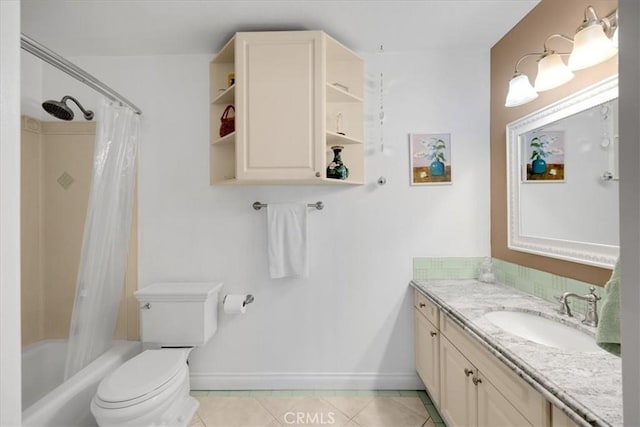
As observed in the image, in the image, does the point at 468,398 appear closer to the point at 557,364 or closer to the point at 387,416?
the point at 557,364

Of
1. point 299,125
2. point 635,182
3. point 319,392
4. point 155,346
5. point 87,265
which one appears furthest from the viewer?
point 319,392

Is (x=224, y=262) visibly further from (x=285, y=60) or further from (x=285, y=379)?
(x=285, y=60)

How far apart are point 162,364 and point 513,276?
2.18 m

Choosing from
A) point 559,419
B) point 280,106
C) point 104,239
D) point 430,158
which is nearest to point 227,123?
point 280,106

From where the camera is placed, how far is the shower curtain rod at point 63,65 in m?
1.30

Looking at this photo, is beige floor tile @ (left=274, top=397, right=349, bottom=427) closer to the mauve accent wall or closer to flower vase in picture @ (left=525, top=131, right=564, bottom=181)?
the mauve accent wall

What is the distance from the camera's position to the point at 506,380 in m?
1.08

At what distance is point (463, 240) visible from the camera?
85.0 inches

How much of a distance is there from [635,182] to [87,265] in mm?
2184

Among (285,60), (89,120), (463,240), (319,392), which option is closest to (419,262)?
(463,240)

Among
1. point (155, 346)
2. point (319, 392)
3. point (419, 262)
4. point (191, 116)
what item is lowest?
point (319, 392)

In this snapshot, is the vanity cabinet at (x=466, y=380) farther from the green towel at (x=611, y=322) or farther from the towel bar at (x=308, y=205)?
the towel bar at (x=308, y=205)

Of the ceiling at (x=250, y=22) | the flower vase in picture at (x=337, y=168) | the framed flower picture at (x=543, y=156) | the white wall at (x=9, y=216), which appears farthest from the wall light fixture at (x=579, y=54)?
A: the white wall at (x=9, y=216)

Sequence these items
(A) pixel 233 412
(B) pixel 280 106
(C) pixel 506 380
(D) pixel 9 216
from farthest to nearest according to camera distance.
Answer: (A) pixel 233 412 → (B) pixel 280 106 → (C) pixel 506 380 → (D) pixel 9 216
